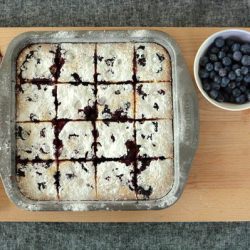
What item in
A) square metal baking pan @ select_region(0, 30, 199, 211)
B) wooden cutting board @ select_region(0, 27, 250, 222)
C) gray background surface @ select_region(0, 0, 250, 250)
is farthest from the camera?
gray background surface @ select_region(0, 0, 250, 250)

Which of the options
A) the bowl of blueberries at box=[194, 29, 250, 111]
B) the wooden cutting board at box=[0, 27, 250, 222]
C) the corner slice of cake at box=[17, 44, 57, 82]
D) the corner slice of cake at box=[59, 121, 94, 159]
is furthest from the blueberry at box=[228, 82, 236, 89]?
the corner slice of cake at box=[17, 44, 57, 82]

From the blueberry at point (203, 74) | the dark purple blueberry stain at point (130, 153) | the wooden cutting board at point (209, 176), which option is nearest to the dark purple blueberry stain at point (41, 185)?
the wooden cutting board at point (209, 176)

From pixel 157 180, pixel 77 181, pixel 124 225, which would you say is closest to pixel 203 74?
pixel 157 180

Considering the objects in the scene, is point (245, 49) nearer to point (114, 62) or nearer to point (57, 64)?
point (114, 62)

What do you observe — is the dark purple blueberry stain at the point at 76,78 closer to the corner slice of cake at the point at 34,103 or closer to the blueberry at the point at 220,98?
the corner slice of cake at the point at 34,103

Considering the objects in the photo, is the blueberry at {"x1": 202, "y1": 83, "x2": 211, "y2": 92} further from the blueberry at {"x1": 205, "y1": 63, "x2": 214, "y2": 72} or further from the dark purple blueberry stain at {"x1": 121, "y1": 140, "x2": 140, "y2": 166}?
the dark purple blueberry stain at {"x1": 121, "y1": 140, "x2": 140, "y2": 166}

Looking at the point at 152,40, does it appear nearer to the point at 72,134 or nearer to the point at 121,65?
the point at 121,65
